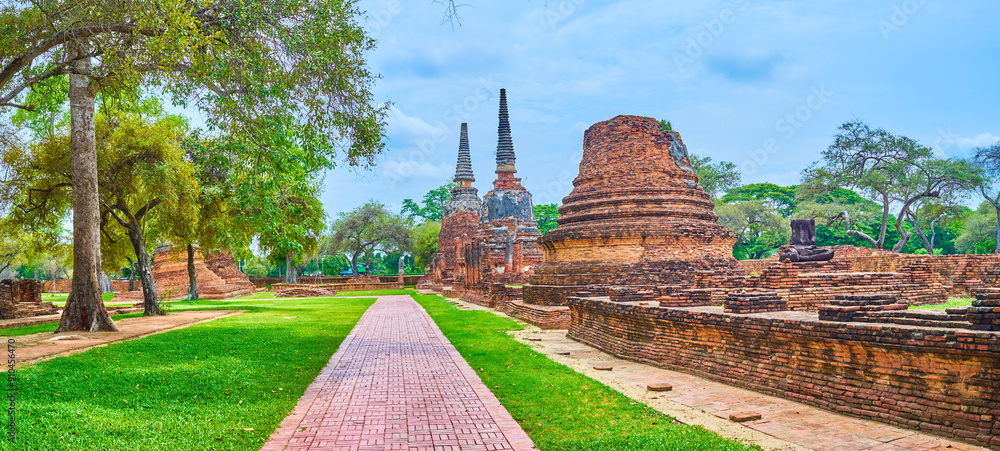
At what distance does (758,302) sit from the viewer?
292 inches

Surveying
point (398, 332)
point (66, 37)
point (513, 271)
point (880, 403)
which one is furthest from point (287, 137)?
point (513, 271)

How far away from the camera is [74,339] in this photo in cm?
1081

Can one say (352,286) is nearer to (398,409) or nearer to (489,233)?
(489,233)

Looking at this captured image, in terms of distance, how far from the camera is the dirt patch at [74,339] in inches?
350

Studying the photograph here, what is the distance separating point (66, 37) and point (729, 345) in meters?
9.69

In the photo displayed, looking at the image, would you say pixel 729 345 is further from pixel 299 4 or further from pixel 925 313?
pixel 299 4

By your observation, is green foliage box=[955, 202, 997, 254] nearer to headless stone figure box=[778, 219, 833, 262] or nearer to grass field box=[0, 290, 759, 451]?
headless stone figure box=[778, 219, 833, 262]

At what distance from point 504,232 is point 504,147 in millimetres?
6452

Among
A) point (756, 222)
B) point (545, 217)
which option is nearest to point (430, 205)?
point (545, 217)

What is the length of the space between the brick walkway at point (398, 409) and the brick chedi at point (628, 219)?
564 cm

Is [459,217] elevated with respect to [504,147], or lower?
lower

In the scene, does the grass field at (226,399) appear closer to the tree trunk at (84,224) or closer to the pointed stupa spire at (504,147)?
the tree trunk at (84,224)

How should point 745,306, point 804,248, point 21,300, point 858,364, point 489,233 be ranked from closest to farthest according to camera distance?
point 858,364, point 745,306, point 804,248, point 21,300, point 489,233

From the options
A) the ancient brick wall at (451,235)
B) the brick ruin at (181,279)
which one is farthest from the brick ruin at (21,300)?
the ancient brick wall at (451,235)
